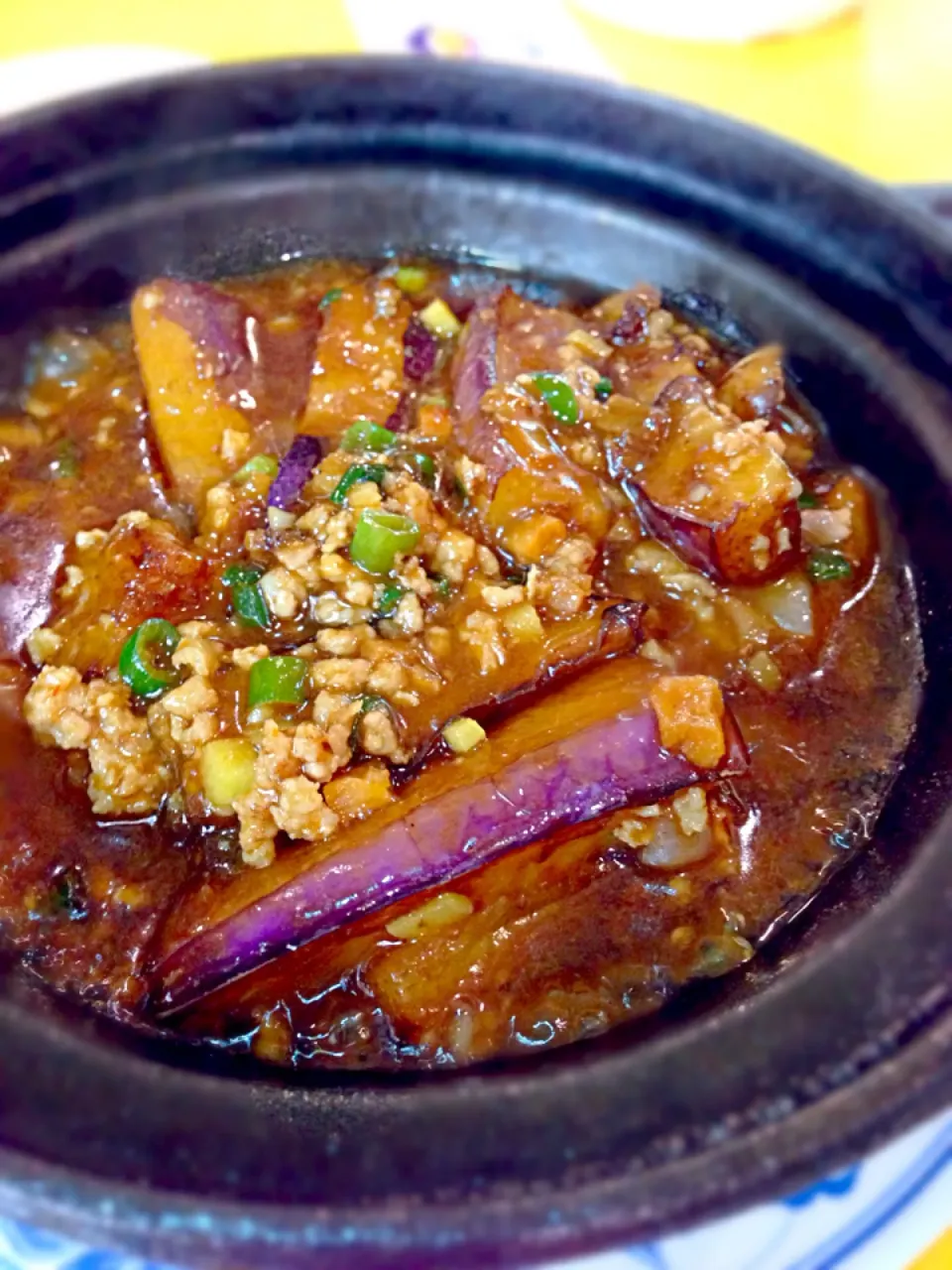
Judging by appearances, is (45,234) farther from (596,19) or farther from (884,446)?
(596,19)

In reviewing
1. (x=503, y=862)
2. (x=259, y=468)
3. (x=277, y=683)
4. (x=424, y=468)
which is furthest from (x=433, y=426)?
(x=503, y=862)

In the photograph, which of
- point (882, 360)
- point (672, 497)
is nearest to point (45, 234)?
point (672, 497)

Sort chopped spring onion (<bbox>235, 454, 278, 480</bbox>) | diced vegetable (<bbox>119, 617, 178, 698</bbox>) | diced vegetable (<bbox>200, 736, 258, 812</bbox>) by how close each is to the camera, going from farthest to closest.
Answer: chopped spring onion (<bbox>235, 454, 278, 480</bbox>), diced vegetable (<bbox>119, 617, 178, 698</bbox>), diced vegetable (<bbox>200, 736, 258, 812</bbox>)

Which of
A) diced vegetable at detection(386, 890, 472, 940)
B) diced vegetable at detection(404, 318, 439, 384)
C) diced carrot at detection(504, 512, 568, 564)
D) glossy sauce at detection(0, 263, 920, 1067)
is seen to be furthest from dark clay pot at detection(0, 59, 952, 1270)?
diced carrot at detection(504, 512, 568, 564)

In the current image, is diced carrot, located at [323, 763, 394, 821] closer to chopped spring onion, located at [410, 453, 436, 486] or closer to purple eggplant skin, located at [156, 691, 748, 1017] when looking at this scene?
purple eggplant skin, located at [156, 691, 748, 1017]

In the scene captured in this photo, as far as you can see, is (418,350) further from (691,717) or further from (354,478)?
(691,717)

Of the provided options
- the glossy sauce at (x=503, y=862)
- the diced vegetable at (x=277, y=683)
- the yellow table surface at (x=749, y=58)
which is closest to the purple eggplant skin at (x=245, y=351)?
the glossy sauce at (x=503, y=862)

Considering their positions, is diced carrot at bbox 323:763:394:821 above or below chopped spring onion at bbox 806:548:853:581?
below
